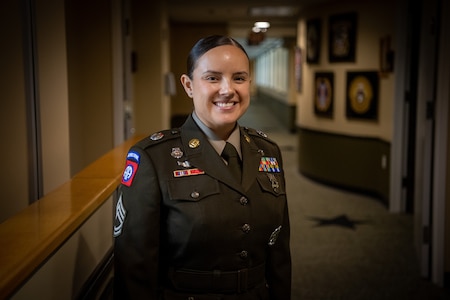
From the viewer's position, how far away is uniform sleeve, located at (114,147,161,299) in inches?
61.1

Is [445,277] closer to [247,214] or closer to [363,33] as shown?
[247,214]

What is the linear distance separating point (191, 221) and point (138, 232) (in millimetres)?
151

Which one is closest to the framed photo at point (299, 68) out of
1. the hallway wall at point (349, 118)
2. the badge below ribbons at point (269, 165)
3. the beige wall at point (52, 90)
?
the hallway wall at point (349, 118)

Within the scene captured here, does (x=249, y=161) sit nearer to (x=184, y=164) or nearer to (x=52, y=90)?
(x=184, y=164)

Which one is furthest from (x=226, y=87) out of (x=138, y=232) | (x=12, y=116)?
(x=12, y=116)

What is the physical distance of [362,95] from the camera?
6617 mm

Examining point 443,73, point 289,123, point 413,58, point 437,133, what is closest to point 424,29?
point 443,73

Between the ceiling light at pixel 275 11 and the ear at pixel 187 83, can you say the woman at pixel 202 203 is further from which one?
the ceiling light at pixel 275 11

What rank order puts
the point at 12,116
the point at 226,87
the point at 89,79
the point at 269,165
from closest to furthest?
the point at 226,87 < the point at 269,165 < the point at 12,116 < the point at 89,79

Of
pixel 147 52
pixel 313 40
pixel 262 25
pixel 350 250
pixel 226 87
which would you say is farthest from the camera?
pixel 262 25

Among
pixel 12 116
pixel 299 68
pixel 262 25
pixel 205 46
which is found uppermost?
pixel 262 25

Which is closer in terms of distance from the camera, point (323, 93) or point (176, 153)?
point (176, 153)

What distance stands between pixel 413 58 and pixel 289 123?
26.8ft

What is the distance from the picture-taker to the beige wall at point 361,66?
6.19 meters
